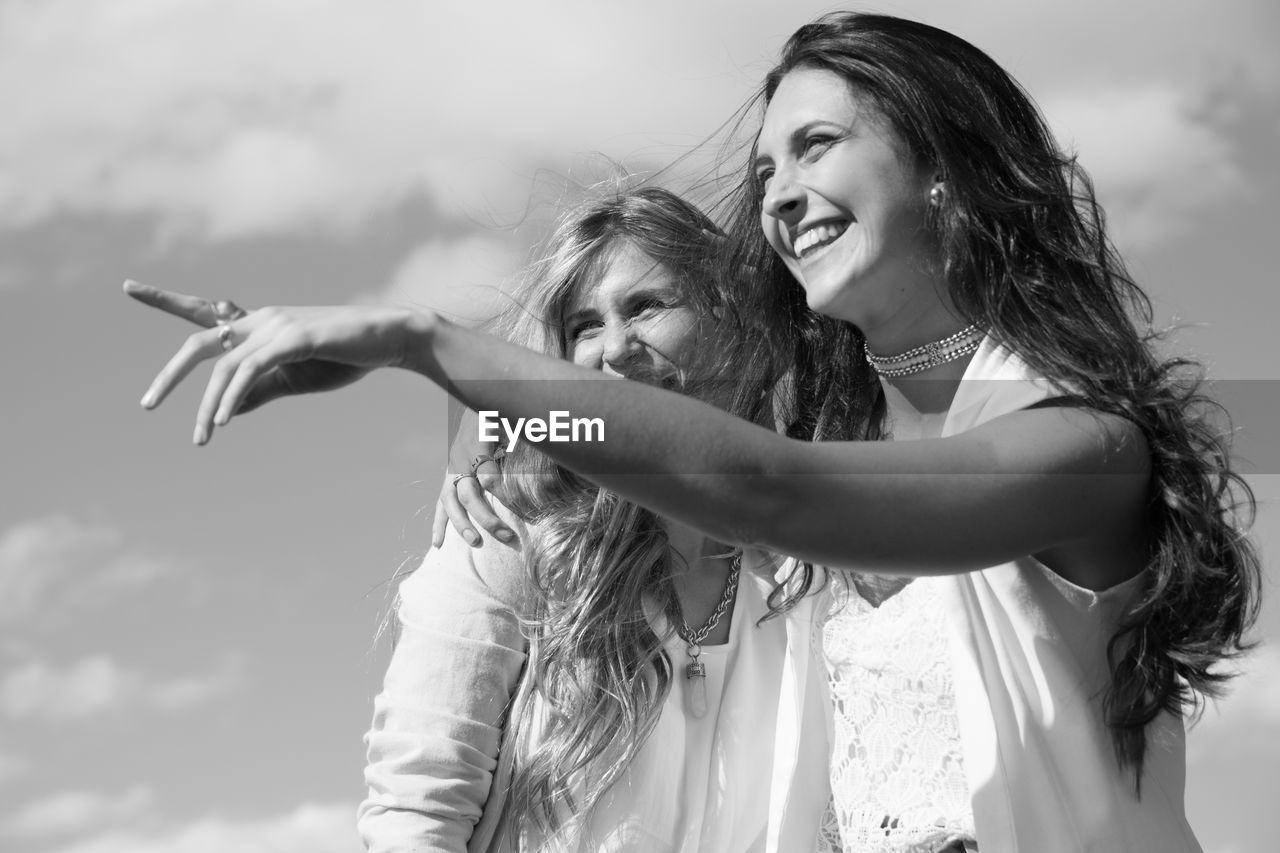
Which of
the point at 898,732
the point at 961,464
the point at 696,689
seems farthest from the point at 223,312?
the point at 696,689

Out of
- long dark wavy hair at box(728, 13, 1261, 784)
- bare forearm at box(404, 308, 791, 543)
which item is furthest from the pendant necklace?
bare forearm at box(404, 308, 791, 543)

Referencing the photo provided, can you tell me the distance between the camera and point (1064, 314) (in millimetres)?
2824

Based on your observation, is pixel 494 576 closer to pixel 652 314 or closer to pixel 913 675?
pixel 652 314

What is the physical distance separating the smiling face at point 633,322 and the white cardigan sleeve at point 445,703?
550mm

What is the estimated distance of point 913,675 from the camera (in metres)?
2.82

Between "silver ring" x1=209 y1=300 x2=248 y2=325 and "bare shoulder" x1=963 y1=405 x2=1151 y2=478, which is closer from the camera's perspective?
"silver ring" x1=209 y1=300 x2=248 y2=325

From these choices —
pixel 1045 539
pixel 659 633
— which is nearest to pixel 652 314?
pixel 659 633

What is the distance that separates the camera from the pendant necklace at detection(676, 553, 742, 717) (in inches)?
133

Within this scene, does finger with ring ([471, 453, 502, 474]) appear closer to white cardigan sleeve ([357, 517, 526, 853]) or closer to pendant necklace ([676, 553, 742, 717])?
white cardigan sleeve ([357, 517, 526, 853])

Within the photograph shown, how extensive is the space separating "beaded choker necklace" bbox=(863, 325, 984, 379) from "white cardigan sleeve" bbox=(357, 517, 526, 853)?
1016 millimetres

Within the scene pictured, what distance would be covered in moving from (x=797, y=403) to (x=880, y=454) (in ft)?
4.06

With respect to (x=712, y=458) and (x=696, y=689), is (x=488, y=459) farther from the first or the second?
(x=712, y=458)

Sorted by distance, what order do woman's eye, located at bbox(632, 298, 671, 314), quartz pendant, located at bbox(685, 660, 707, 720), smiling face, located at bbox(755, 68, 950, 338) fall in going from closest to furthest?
smiling face, located at bbox(755, 68, 950, 338)
quartz pendant, located at bbox(685, 660, 707, 720)
woman's eye, located at bbox(632, 298, 671, 314)

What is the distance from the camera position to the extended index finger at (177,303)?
7.07 feet
